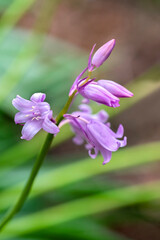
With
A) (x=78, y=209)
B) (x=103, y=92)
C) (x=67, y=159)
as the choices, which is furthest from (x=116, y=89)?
(x=67, y=159)

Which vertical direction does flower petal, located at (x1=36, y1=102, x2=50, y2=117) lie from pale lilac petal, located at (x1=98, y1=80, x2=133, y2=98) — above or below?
below

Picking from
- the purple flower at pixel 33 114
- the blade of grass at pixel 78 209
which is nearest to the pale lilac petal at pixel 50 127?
the purple flower at pixel 33 114

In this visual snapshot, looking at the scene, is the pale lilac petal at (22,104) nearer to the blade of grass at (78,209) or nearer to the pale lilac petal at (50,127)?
the pale lilac petal at (50,127)

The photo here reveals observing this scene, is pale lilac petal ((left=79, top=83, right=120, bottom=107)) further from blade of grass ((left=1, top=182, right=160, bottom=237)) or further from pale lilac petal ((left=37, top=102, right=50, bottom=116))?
blade of grass ((left=1, top=182, right=160, bottom=237))

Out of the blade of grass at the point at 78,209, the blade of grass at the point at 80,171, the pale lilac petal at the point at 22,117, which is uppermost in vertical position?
the pale lilac petal at the point at 22,117

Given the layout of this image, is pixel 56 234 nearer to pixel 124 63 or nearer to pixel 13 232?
pixel 13 232

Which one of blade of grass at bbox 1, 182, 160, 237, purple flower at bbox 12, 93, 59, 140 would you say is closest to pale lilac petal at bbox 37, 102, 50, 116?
purple flower at bbox 12, 93, 59, 140
